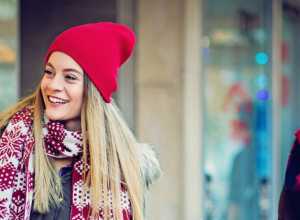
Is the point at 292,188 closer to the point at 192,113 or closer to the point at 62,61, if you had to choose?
the point at 62,61

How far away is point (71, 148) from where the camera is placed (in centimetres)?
355

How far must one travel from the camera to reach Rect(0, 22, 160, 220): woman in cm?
347

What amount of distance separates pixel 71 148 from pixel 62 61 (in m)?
0.34

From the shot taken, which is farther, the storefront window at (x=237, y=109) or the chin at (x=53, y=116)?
the storefront window at (x=237, y=109)

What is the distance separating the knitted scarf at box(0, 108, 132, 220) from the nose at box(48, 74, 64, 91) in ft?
0.46

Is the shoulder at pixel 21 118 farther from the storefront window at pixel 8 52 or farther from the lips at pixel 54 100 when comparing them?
the storefront window at pixel 8 52

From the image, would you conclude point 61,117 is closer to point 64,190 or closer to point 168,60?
point 64,190

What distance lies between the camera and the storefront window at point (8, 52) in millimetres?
7422

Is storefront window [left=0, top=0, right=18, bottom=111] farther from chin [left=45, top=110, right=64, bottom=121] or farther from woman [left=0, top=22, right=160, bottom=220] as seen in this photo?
chin [left=45, top=110, right=64, bottom=121]

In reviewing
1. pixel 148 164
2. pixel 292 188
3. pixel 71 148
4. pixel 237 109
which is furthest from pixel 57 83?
pixel 237 109

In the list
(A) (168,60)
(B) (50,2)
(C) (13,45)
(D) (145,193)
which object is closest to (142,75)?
(A) (168,60)

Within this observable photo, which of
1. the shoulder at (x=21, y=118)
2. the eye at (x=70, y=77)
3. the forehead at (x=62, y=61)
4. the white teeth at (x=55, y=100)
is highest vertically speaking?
the forehead at (x=62, y=61)

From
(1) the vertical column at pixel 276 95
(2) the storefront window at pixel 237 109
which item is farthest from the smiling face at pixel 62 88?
(1) the vertical column at pixel 276 95

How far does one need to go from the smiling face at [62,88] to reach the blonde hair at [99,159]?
0.04m
